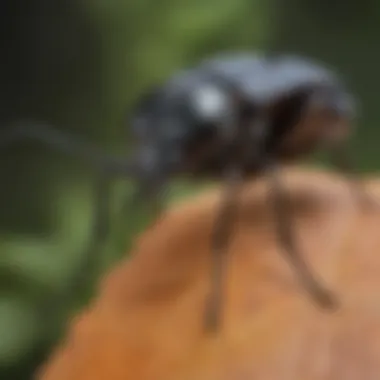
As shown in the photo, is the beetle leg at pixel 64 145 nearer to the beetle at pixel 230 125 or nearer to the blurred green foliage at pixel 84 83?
the beetle at pixel 230 125

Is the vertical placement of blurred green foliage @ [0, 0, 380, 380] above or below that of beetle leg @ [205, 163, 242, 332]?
below

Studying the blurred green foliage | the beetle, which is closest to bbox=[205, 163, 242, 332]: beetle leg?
the beetle

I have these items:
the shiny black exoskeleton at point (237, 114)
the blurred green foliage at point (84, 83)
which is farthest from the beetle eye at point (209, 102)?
the blurred green foliage at point (84, 83)

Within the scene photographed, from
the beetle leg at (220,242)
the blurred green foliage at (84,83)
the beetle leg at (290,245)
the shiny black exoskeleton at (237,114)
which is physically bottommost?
the blurred green foliage at (84,83)

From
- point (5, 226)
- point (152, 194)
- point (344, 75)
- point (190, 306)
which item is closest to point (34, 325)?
point (5, 226)

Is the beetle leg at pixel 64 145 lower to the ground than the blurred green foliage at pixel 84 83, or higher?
higher

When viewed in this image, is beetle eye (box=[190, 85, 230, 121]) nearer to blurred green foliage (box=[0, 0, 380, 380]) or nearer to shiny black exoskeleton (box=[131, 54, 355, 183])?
shiny black exoskeleton (box=[131, 54, 355, 183])

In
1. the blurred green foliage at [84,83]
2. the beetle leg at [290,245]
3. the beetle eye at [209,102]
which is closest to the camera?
the beetle leg at [290,245]

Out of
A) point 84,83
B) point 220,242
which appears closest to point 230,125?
point 220,242

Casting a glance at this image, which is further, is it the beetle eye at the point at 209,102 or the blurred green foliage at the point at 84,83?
the blurred green foliage at the point at 84,83
